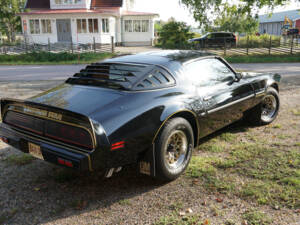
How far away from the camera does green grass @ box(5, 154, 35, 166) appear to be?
3.89 meters

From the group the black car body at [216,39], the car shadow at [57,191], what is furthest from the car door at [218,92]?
the black car body at [216,39]

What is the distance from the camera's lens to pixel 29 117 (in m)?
3.10

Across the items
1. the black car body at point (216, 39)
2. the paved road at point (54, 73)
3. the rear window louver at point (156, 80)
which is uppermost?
the black car body at point (216, 39)

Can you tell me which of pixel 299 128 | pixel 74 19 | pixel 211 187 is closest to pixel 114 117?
pixel 211 187

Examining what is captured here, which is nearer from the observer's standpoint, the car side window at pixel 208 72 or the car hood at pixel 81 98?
the car hood at pixel 81 98

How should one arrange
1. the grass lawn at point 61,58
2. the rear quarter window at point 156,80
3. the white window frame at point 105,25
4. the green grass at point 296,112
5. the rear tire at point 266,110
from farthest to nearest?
1. the white window frame at point 105,25
2. the grass lawn at point 61,58
3. the green grass at point 296,112
4. the rear tire at point 266,110
5. the rear quarter window at point 156,80

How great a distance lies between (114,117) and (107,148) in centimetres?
32

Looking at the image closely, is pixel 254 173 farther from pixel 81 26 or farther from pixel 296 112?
pixel 81 26

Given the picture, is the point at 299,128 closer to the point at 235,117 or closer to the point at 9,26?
the point at 235,117

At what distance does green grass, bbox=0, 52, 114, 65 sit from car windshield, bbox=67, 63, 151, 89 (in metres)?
15.6

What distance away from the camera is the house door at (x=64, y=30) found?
94.7 ft

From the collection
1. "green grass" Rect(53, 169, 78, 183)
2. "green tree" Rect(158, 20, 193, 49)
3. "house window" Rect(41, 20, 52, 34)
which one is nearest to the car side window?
"green grass" Rect(53, 169, 78, 183)

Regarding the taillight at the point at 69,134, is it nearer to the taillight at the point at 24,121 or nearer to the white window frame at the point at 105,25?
the taillight at the point at 24,121

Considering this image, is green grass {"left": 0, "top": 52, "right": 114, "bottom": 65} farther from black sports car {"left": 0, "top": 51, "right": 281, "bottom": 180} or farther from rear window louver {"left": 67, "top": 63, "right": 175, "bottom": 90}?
black sports car {"left": 0, "top": 51, "right": 281, "bottom": 180}
